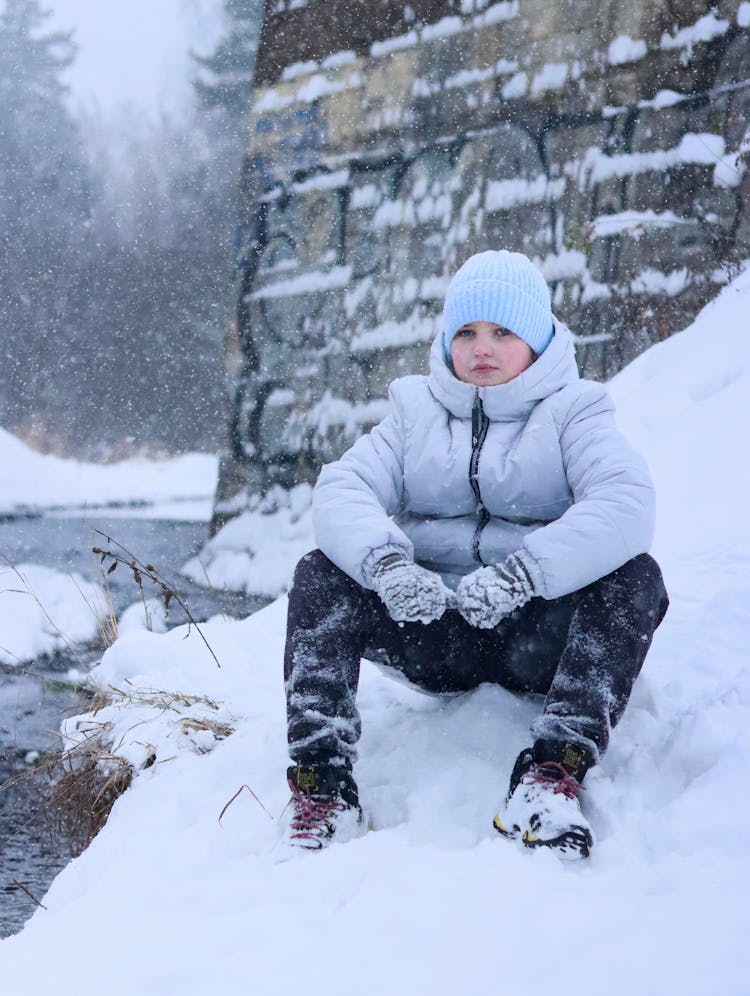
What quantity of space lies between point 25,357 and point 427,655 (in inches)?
1026

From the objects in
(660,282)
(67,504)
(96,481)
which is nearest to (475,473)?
(660,282)

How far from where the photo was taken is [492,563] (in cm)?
194

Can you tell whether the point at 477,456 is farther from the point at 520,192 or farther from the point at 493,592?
the point at 520,192

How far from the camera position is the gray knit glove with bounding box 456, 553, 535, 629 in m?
1.69

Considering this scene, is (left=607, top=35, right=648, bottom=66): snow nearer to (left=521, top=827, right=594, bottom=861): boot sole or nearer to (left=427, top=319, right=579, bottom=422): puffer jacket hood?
(left=427, top=319, right=579, bottom=422): puffer jacket hood

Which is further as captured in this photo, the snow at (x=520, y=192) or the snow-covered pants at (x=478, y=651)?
the snow at (x=520, y=192)

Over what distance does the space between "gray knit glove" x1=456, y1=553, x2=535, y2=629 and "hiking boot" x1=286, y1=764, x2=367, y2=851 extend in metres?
0.38

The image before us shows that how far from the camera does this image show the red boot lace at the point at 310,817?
1.64 meters

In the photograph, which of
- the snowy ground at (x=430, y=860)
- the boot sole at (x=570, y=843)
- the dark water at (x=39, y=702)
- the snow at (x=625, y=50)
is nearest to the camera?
the snowy ground at (x=430, y=860)

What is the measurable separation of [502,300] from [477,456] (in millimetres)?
355

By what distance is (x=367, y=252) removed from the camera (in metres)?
7.59

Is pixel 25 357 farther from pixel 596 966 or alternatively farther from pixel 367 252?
pixel 596 966

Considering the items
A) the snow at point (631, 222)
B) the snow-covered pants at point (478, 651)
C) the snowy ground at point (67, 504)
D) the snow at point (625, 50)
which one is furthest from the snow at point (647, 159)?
the snow-covered pants at point (478, 651)

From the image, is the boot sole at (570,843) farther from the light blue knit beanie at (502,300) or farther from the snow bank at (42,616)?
the snow bank at (42,616)
